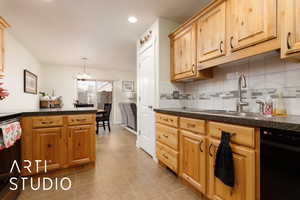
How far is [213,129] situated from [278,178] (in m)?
0.56

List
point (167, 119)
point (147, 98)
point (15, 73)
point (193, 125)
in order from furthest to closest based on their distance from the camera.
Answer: point (15, 73) → point (147, 98) → point (167, 119) → point (193, 125)

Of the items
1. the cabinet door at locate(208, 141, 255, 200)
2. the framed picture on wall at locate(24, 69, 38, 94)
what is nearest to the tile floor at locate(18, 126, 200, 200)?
the cabinet door at locate(208, 141, 255, 200)

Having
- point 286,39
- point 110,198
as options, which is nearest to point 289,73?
point 286,39

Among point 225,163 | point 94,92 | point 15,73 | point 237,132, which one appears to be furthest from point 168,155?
point 94,92

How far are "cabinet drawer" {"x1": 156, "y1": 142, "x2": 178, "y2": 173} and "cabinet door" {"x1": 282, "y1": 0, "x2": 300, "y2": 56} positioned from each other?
5.07ft

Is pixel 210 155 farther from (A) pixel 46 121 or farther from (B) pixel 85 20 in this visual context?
(B) pixel 85 20

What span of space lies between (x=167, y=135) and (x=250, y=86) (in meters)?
1.21

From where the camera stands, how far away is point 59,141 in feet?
7.15

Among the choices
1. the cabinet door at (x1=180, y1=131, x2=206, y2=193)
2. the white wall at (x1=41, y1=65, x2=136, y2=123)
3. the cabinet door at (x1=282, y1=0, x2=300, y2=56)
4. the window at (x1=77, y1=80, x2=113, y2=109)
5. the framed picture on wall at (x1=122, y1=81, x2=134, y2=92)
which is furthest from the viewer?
the framed picture on wall at (x1=122, y1=81, x2=134, y2=92)

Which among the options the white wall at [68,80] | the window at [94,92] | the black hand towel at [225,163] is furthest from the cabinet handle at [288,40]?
the window at [94,92]

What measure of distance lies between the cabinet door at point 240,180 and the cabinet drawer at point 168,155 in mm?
650

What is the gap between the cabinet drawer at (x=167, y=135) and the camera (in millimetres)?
2039

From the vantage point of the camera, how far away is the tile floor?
1.73 m

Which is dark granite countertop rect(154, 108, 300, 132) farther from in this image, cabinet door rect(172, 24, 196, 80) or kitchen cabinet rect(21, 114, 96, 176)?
kitchen cabinet rect(21, 114, 96, 176)
